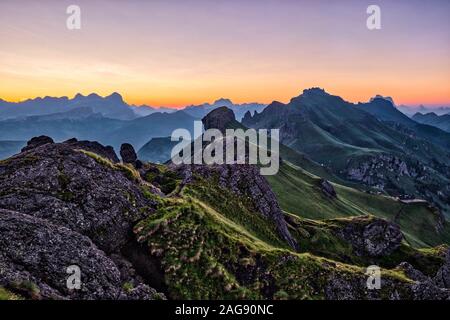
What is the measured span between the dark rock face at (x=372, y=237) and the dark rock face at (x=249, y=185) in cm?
1827

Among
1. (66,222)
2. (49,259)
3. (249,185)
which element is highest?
(66,222)

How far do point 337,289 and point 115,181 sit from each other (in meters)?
30.8

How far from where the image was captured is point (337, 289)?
130ft

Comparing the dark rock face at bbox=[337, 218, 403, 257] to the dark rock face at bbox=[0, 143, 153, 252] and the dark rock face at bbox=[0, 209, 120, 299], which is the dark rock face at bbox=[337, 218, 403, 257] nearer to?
the dark rock face at bbox=[0, 143, 153, 252]

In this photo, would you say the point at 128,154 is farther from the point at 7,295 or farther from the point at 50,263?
the point at 7,295

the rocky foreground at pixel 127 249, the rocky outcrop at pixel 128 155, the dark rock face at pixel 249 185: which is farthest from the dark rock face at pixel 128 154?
the rocky foreground at pixel 127 249

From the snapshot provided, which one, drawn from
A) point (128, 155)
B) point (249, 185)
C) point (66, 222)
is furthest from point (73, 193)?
point (128, 155)

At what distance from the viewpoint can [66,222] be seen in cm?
3625

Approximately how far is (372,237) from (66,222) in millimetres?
61846

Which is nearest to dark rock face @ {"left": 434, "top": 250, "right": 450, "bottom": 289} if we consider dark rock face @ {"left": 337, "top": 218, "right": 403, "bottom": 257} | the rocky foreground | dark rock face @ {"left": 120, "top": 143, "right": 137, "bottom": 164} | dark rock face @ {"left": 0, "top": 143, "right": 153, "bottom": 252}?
dark rock face @ {"left": 337, "top": 218, "right": 403, "bottom": 257}
